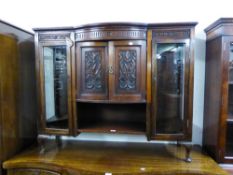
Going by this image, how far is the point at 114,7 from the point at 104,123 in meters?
1.25

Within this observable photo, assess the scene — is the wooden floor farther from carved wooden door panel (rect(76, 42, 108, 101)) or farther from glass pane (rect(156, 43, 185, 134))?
carved wooden door panel (rect(76, 42, 108, 101))

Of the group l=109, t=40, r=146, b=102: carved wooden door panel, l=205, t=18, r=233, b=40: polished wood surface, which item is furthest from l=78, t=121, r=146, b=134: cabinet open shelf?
l=205, t=18, r=233, b=40: polished wood surface

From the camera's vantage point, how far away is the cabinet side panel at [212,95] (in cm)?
171

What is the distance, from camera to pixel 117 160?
1.80 m

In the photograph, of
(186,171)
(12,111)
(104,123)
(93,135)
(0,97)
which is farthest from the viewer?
(93,135)

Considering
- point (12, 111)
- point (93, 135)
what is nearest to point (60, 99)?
point (12, 111)

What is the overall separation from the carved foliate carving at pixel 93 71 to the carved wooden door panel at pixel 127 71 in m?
0.11

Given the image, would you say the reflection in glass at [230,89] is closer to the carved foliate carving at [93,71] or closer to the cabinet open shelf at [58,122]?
the carved foliate carving at [93,71]

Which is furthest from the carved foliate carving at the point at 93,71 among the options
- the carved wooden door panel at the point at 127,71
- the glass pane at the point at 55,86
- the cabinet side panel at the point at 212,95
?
the cabinet side panel at the point at 212,95

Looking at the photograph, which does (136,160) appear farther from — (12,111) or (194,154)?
(12,111)

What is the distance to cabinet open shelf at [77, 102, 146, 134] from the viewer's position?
1996 millimetres

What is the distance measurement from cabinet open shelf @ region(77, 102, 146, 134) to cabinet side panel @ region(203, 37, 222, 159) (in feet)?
2.02

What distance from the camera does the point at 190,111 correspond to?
1.73m

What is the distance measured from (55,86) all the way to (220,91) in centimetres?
150
